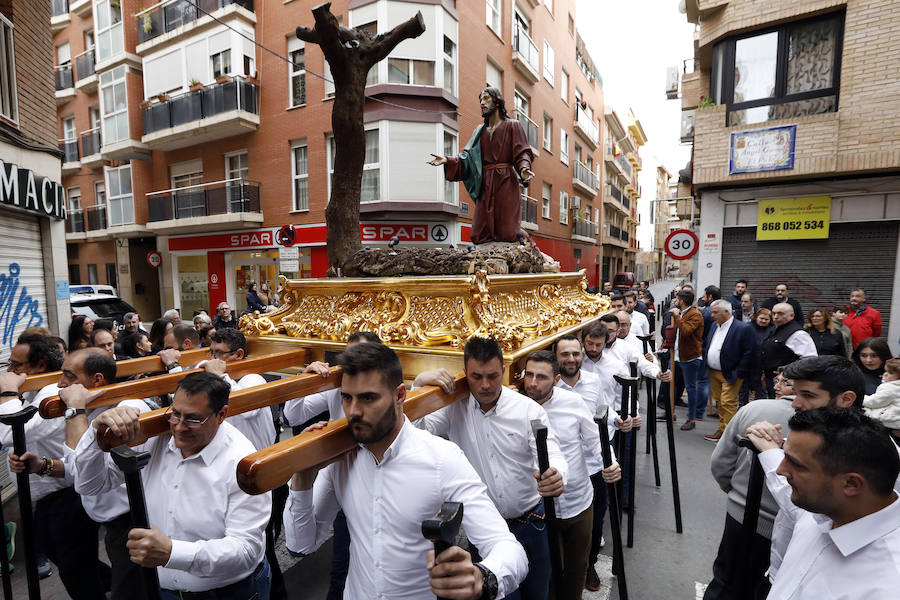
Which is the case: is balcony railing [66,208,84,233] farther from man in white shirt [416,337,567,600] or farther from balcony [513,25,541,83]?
man in white shirt [416,337,567,600]

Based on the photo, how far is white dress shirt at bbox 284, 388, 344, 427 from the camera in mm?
3209

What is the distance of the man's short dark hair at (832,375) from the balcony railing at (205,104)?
49.1 ft

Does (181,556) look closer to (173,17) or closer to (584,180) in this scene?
(173,17)

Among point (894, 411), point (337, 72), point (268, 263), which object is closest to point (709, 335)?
point (894, 411)

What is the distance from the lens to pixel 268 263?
14477 millimetres

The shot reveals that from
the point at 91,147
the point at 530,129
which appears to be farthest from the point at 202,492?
the point at 91,147

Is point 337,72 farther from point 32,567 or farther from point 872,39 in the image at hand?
point 872,39

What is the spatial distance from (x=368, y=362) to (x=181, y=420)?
900 mm

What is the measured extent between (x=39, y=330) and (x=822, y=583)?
5866 millimetres

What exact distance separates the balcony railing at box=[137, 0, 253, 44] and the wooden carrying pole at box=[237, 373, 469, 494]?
1632 cm

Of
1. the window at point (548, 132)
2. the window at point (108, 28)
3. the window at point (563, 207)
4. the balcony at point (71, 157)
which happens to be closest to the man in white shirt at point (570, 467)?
the window at point (548, 132)

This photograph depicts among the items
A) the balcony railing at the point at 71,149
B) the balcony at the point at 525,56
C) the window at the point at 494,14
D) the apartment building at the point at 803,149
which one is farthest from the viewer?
the balcony railing at the point at 71,149

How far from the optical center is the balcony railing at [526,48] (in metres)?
16.0

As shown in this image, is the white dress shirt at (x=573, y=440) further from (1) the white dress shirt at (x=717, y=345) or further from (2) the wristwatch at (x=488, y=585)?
(1) the white dress shirt at (x=717, y=345)
